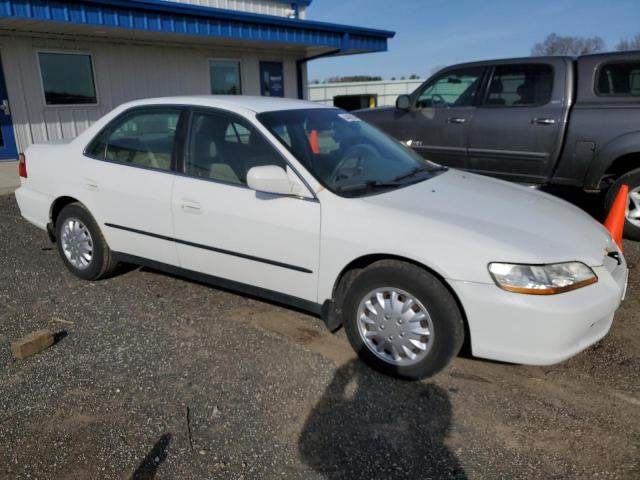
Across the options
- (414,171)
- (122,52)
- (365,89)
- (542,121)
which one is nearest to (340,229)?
(414,171)

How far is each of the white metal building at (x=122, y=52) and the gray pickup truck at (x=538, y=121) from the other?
5.77 metres

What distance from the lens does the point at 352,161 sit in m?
3.53

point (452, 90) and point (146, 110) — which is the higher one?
point (452, 90)

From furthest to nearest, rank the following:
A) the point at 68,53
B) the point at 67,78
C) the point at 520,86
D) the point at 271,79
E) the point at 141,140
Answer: the point at 271,79, the point at 67,78, the point at 68,53, the point at 520,86, the point at 141,140

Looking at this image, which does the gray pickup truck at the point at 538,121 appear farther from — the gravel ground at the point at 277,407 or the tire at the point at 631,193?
the gravel ground at the point at 277,407

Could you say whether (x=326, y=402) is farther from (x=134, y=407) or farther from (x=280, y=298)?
(x=134, y=407)

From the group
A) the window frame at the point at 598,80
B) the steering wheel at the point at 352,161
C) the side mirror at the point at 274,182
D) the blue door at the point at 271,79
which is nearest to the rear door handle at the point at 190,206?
the side mirror at the point at 274,182

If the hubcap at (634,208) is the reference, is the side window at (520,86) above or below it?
above

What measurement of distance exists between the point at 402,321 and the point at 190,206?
1663mm

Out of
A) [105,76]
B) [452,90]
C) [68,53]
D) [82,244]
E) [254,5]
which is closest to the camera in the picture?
[82,244]

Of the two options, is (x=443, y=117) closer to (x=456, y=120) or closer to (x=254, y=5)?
(x=456, y=120)

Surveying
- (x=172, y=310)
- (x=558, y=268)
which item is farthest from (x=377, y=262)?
(x=172, y=310)

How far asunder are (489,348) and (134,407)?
6.31ft

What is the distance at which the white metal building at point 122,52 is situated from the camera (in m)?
9.48
